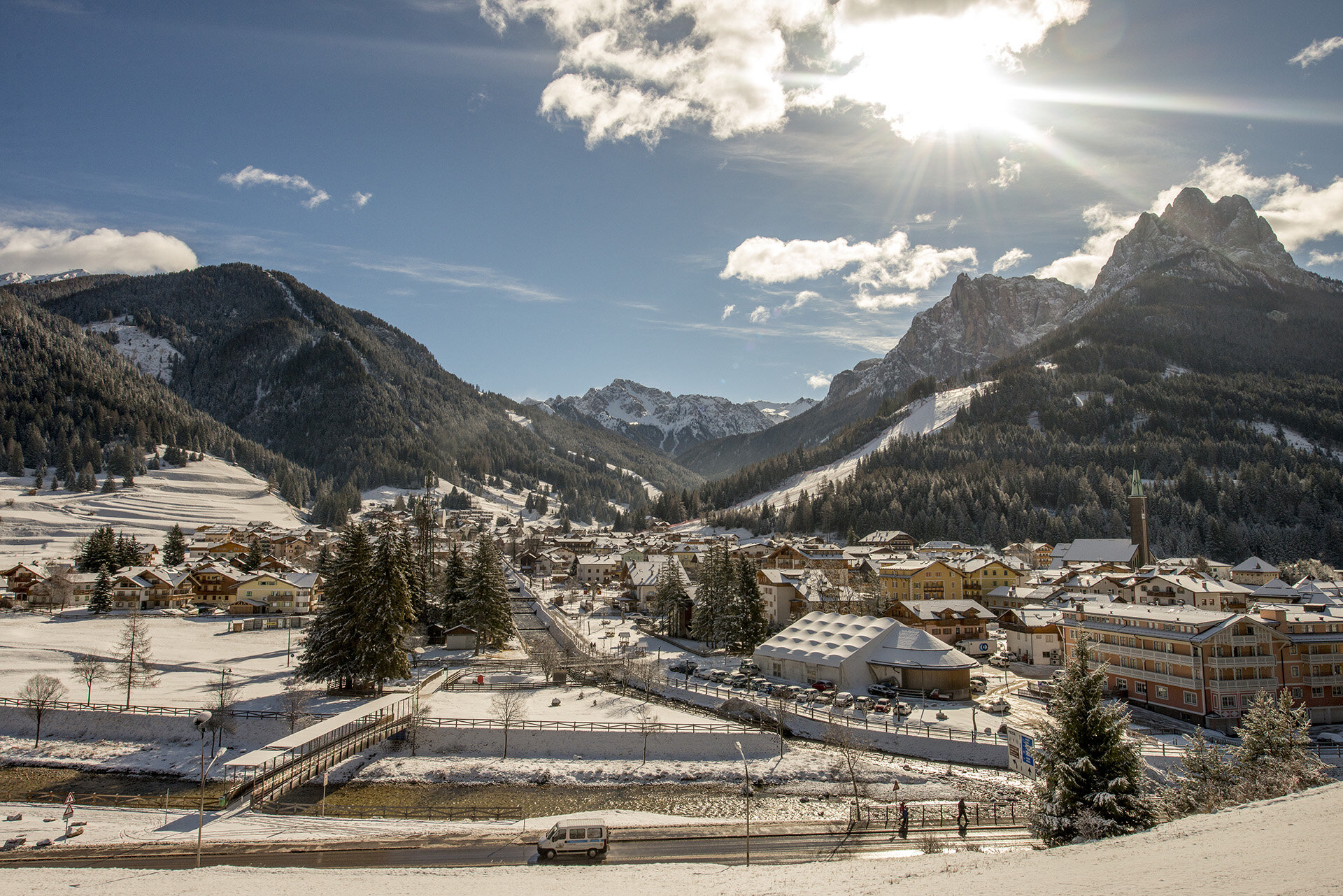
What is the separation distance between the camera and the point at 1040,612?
6744 cm

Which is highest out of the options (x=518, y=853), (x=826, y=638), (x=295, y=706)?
(x=826, y=638)

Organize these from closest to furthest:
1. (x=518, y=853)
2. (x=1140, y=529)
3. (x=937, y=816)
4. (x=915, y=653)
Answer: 1. (x=518, y=853)
2. (x=937, y=816)
3. (x=915, y=653)
4. (x=1140, y=529)

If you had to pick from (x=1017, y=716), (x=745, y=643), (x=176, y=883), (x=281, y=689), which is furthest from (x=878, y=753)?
(x=281, y=689)

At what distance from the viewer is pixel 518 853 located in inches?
1118

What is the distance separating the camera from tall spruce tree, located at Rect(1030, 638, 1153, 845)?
914 inches

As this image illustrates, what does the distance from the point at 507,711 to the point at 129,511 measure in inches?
6309

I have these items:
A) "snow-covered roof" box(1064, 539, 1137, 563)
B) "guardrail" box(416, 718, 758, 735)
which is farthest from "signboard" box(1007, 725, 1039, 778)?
"snow-covered roof" box(1064, 539, 1137, 563)

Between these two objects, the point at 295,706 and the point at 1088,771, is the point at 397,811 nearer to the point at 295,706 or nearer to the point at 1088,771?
the point at 295,706

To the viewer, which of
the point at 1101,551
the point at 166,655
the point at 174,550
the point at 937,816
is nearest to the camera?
the point at 937,816

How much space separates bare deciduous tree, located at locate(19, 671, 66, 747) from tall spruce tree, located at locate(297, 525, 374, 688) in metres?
14.0

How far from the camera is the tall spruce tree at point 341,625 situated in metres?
49.8

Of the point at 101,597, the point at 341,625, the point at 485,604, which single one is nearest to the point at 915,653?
the point at 485,604

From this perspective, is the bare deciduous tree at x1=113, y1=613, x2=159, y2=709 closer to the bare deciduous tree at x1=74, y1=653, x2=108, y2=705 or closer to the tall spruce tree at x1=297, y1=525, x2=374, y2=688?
the bare deciduous tree at x1=74, y1=653, x2=108, y2=705

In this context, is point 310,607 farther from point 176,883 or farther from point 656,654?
point 176,883
